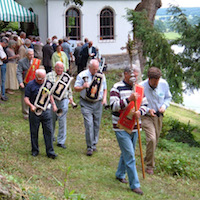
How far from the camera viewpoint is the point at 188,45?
41.2ft

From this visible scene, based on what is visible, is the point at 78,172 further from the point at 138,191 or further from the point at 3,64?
the point at 3,64

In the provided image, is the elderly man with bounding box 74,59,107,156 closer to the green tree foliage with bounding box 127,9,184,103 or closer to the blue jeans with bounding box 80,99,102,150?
the blue jeans with bounding box 80,99,102,150

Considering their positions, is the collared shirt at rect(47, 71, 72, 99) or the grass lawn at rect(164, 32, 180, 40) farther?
the grass lawn at rect(164, 32, 180, 40)

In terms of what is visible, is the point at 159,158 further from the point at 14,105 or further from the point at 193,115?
the point at 193,115

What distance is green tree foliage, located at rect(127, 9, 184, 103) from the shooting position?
40.0 feet

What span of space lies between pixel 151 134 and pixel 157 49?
5196 mm

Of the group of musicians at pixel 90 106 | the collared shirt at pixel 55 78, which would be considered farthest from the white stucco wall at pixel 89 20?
the group of musicians at pixel 90 106

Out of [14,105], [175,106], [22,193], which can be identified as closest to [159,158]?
[22,193]

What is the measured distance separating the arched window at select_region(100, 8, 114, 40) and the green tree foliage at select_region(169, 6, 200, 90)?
1235cm

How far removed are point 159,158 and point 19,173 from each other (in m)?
3.21

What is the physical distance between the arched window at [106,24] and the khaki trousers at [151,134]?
56.9 ft

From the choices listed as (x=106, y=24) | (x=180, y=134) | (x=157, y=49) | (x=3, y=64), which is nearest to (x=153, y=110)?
(x=157, y=49)

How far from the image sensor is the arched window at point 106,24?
24562mm

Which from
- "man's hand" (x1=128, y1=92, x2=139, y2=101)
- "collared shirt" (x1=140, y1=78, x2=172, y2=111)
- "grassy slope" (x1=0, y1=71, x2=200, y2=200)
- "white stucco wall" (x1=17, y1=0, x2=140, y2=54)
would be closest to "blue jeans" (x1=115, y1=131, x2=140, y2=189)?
"grassy slope" (x1=0, y1=71, x2=200, y2=200)
